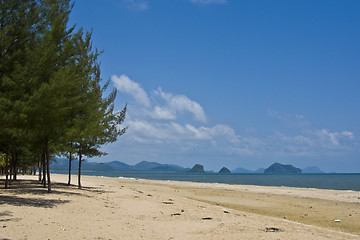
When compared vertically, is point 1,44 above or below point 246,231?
above

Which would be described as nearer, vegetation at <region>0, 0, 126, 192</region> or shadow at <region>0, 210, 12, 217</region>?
shadow at <region>0, 210, 12, 217</region>

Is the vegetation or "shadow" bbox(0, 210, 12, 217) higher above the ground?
the vegetation

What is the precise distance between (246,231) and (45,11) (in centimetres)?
1447

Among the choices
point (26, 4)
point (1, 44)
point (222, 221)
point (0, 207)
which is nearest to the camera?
point (0, 207)

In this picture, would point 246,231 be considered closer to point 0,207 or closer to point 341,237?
point 341,237

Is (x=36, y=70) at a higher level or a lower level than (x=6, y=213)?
higher

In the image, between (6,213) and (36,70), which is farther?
(36,70)

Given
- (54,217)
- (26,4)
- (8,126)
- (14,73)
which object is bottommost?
(54,217)

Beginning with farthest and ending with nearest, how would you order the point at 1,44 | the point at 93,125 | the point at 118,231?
the point at 93,125, the point at 1,44, the point at 118,231

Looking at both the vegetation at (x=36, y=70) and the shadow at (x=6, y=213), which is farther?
the vegetation at (x=36, y=70)

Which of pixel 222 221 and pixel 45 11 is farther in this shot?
pixel 45 11

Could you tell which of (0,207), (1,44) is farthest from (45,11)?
(0,207)

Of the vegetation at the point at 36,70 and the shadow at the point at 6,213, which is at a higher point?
the vegetation at the point at 36,70

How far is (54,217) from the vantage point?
466 inches
